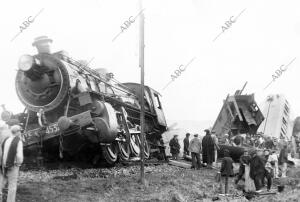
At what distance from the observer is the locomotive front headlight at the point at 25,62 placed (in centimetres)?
1038

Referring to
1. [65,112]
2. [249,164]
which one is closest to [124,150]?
[65,112]

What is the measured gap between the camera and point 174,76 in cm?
1404

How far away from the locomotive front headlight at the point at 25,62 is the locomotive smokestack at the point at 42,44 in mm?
772

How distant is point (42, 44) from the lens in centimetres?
1115

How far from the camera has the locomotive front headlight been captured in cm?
1038

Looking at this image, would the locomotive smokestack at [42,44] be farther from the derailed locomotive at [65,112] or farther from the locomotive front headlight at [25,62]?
the locomotive front headlight at [25,62]

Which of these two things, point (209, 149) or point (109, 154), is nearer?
point (109, 154)

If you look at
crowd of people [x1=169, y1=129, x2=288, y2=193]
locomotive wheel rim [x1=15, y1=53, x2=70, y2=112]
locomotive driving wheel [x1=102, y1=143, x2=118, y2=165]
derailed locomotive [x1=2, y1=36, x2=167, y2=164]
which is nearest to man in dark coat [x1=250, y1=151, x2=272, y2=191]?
crowd of people [x1=169, y1=129, x2=288, y2=193]

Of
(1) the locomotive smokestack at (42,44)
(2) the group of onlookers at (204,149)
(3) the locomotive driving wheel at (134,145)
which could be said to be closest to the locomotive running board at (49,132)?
(1) the locomotive smokestack at (42,44)

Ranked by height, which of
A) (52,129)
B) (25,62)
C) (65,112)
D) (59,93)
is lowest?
(52,129)

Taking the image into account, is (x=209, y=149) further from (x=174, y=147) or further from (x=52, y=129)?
(x=52, y=129)

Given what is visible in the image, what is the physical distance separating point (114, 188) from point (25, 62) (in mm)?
4264

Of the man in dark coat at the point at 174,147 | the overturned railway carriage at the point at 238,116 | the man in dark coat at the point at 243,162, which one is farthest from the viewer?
the overturned railway carriage at the point at 238,116

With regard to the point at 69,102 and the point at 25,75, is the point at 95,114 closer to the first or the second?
the point at 69,102
